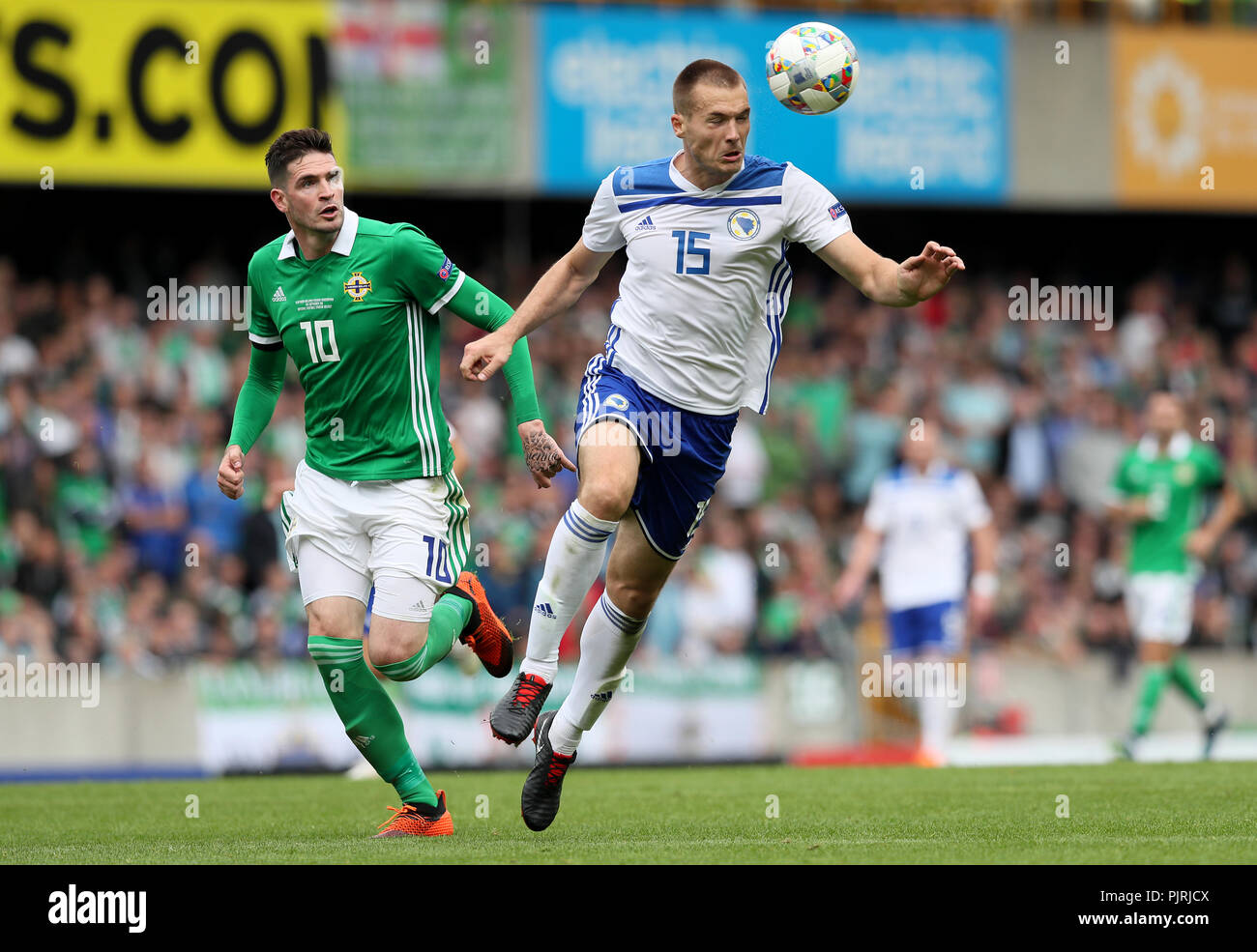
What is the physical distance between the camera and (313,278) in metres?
8.02

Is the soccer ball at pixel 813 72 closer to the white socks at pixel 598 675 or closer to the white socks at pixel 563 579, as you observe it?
the white socks at pixel 563 579

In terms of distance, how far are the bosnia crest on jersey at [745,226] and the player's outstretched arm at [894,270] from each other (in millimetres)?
284

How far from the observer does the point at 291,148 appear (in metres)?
7.89

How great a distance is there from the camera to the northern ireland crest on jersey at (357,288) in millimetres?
7988

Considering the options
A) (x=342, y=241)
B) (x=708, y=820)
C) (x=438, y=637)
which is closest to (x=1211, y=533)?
(x=708, y=820)

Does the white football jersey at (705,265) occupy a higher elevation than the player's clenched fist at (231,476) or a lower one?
higher

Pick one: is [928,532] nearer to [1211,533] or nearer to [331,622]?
[1211,533]

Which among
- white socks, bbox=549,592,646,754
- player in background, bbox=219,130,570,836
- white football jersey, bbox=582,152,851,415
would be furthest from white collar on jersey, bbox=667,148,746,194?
white socks, bbox=549,592,646,754

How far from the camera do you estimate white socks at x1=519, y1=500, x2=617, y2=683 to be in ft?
25.1

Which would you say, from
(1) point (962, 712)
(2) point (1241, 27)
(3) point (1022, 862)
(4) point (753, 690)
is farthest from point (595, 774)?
(2) point (1241, 27)

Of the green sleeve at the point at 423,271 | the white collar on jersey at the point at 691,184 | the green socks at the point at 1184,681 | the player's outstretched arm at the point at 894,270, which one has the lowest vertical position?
the green socks at the point at 1184,681

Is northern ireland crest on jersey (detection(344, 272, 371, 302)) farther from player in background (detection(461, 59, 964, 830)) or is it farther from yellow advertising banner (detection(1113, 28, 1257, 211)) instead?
yellow advertising banner (detection(1113, 28, 1257, 211))

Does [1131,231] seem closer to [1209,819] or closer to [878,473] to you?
[878,473]

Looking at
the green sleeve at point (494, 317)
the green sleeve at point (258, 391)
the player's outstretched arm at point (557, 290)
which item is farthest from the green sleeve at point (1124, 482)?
the green sleeve at point (258, 391)
